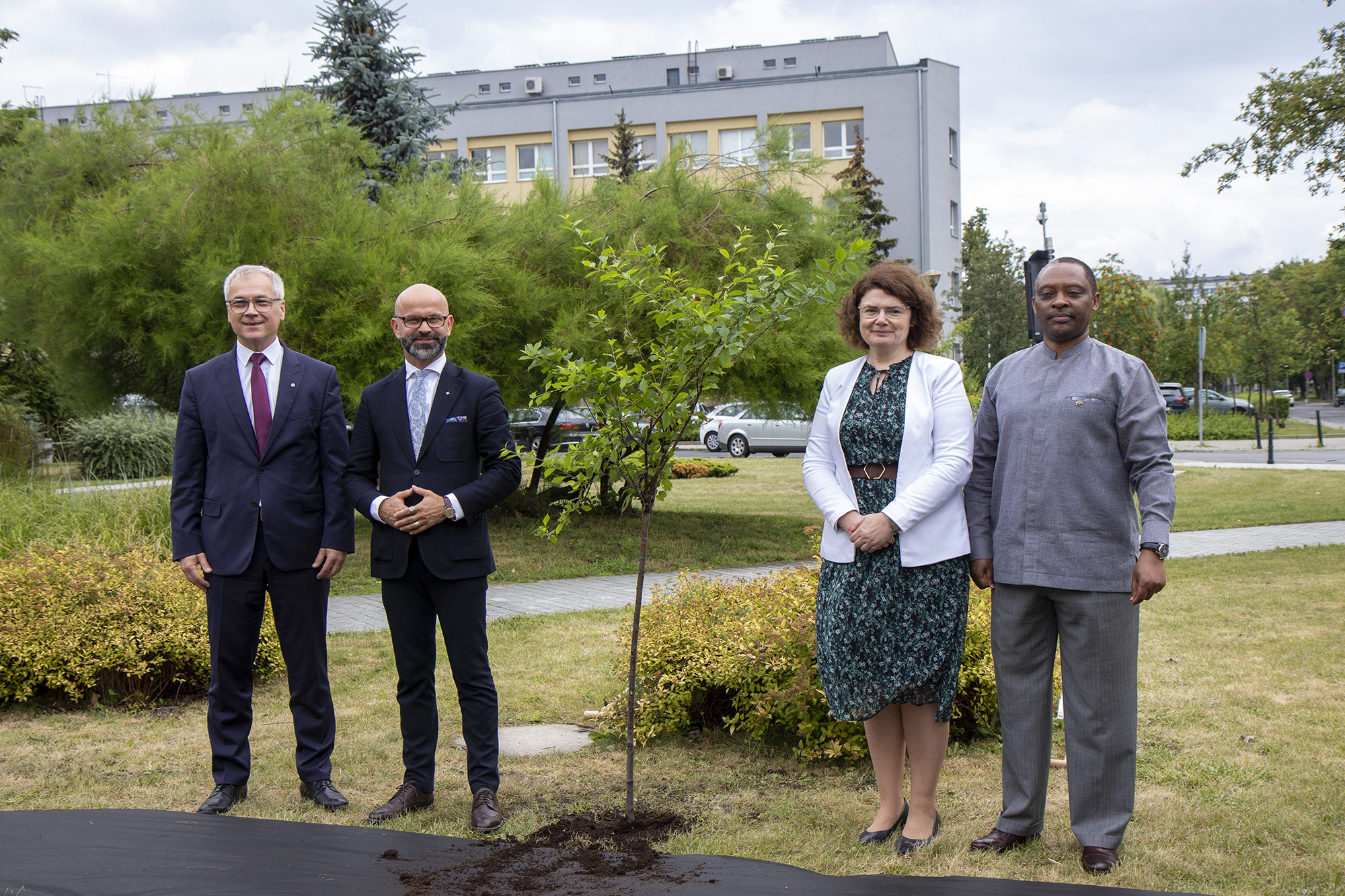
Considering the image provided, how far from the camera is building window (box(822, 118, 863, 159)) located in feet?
120

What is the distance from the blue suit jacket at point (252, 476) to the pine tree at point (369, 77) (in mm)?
13735

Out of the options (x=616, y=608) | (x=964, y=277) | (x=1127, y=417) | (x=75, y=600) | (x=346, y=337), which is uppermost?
(x=964, y=277)

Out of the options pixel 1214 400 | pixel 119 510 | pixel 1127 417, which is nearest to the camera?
pixel 1127 417

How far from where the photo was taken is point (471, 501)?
156 inches

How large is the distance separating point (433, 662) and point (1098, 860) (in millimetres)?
2700

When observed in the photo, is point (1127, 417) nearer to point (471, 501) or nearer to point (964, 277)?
point (471, 501)

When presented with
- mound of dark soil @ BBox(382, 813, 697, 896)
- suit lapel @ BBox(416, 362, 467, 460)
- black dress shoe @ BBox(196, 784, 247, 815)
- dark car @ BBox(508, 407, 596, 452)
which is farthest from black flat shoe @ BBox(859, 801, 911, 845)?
dark car @ BBox(508, 407, 596, 452)

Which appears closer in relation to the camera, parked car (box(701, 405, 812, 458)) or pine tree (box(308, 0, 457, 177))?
pine tree (box(308, 0, 457, 177))

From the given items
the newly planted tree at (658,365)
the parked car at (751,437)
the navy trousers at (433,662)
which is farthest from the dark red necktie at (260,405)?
the parked car at (751,437)

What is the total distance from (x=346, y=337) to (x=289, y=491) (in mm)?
6096

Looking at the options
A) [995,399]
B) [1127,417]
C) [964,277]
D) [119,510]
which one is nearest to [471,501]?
[995,399]

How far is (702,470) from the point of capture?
2236 centimetres

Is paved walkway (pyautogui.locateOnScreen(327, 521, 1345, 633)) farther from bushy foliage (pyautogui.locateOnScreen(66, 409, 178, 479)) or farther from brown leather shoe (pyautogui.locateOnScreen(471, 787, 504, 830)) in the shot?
bushy foliage (pyautogui.locateOnScreen(66, 409, 178, 479))

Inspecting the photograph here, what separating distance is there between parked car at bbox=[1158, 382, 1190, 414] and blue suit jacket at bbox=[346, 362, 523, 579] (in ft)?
117
